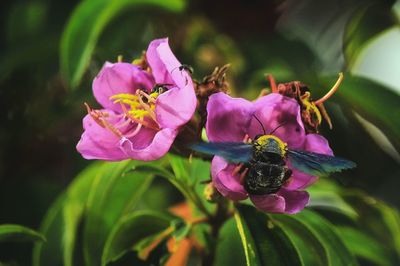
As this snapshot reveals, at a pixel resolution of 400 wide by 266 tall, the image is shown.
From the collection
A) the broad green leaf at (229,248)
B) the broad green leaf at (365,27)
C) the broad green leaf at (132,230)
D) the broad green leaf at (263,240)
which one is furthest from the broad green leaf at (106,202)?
the broad green leaf at (365,27)

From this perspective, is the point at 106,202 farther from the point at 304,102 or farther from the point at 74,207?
the point at 304,102

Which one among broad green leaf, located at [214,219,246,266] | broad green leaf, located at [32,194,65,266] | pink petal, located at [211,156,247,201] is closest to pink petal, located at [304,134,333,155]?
pink petal, located at [211,156,247,201]

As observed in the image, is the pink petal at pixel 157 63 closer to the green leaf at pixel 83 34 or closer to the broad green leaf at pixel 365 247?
the green leaf at pixel 83 34

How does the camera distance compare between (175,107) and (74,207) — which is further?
(74,207)

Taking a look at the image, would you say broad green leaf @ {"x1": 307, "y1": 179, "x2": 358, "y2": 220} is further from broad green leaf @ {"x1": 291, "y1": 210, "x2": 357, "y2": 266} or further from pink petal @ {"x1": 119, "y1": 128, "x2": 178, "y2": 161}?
pink petal @ {"x1": 119, "y1": 128, "x2": 178, "y2": 161}

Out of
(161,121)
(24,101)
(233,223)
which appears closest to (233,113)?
(161,121)

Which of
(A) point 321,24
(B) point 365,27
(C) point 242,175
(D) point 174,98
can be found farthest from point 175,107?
(A) point 321,24

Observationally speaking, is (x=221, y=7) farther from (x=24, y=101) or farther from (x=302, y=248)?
(x=302, y=248)
